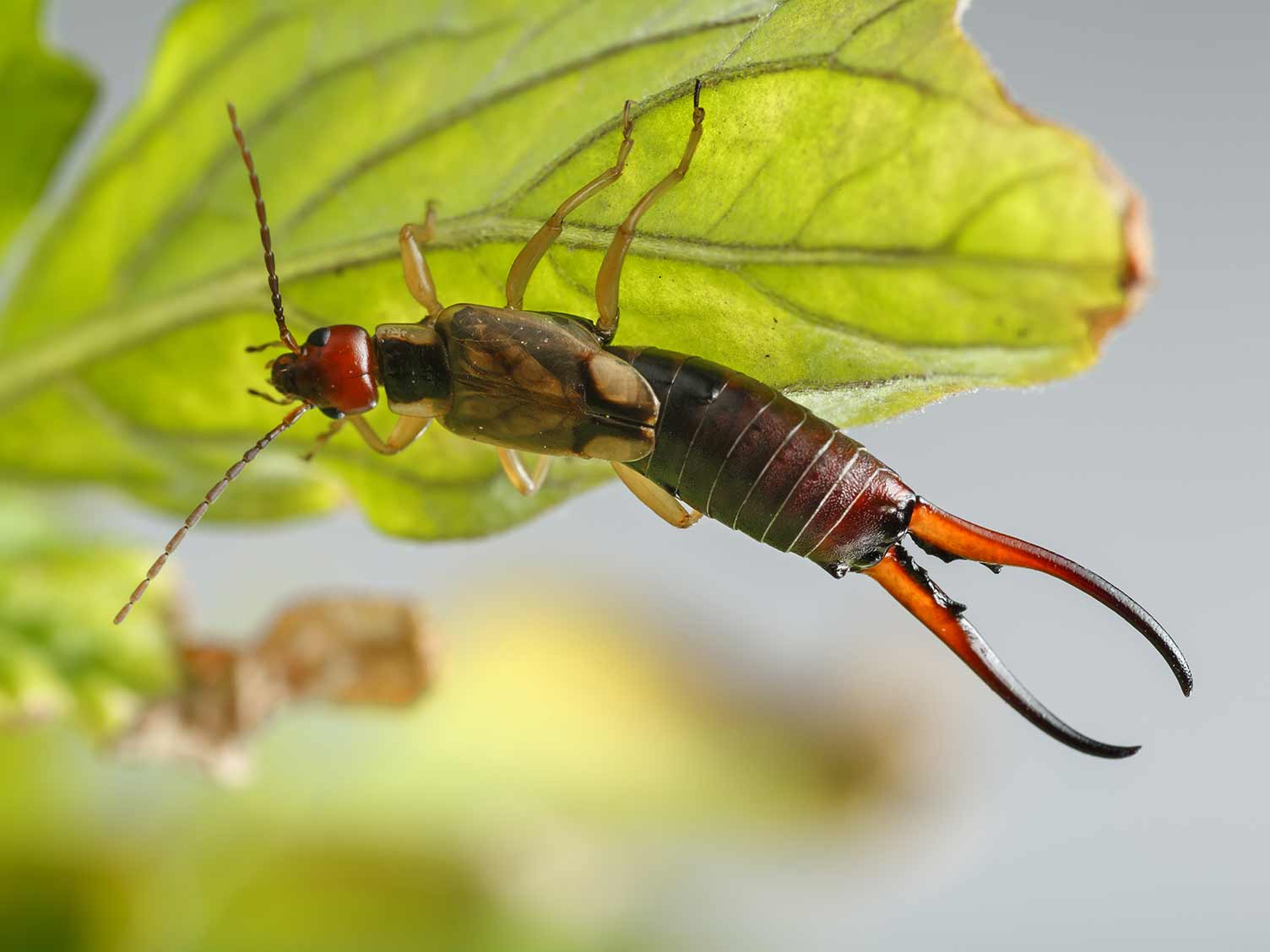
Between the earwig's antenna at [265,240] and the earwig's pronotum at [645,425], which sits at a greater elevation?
Answer: the earwig's antenna at [265,240]

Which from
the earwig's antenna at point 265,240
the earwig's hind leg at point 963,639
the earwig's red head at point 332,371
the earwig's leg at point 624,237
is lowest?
the earwig's hind leg at point 963,639

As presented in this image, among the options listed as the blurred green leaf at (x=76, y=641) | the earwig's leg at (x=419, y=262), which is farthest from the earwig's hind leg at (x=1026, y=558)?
the blurred green leaf at (x=76, y=641)

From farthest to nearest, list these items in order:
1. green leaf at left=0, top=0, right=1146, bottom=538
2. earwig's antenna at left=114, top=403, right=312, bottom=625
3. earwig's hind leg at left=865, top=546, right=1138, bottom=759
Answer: earwig's antenna at left=114, top=403, right=312, bottom=625
earwig's hind leg at left=865, top=546, right=1138, bottom=759
green leaf at left=0, top=0, right=1146, bottom=538

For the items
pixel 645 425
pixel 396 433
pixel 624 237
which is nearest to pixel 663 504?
pixel 645 425

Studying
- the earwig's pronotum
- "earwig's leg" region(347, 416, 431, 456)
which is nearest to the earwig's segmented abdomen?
the earwig's pronotum

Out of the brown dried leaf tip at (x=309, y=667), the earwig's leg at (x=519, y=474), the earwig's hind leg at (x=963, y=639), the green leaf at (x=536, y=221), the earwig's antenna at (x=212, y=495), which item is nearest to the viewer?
the green leaf at (x=536, y=221)

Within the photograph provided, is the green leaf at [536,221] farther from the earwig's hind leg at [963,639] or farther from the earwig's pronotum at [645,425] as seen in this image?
the earwig's hind leg at [963,639]

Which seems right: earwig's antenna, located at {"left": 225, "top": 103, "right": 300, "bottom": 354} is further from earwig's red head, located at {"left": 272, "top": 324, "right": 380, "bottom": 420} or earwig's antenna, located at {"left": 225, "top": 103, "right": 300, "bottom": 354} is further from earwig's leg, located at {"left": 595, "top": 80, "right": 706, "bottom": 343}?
earwig's leg, located at {"left": 595, "top": 80, "right": 706, "bottom": 343}
